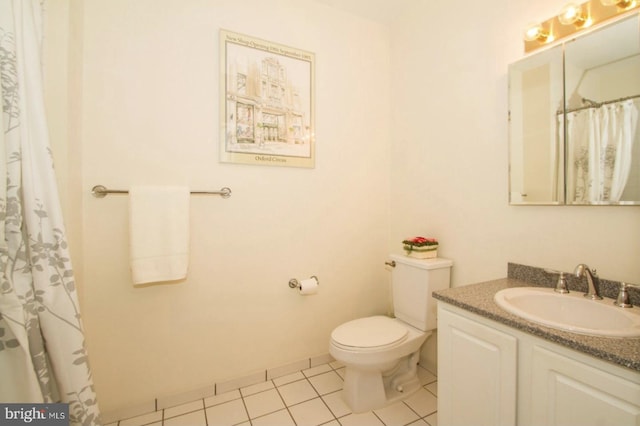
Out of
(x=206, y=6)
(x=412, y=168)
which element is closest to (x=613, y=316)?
(x=412, y=168)

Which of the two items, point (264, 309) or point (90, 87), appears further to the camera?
point (264, 309)

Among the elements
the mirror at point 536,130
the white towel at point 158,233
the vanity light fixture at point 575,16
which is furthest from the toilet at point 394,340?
the vanity light fixture at point 575,16

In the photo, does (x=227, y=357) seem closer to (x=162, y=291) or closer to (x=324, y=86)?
(x=162, y=291)

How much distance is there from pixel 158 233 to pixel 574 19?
2142 millimetres

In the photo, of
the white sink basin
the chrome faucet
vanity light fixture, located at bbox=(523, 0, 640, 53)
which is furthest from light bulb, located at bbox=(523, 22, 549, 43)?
the white sink basin

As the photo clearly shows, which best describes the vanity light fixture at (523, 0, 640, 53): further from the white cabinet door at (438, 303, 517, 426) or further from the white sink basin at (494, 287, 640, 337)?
the white cabinet door at (438, 303, 517, 426)

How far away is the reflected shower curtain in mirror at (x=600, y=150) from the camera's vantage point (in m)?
1.08

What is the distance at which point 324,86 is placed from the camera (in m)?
2.00

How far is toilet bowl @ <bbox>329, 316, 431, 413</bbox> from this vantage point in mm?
1480

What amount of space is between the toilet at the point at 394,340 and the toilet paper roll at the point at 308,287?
29cm

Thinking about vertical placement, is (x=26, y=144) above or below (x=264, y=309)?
above

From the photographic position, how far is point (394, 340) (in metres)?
1.53

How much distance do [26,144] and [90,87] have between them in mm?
730

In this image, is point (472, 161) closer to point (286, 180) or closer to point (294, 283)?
point (286, 180)
